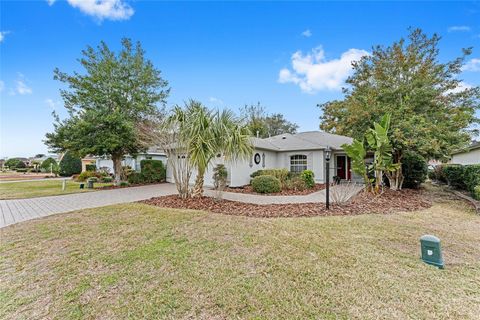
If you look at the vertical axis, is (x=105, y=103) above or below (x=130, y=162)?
above

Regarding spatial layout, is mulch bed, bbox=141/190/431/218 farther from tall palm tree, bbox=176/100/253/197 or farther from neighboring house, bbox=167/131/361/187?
neighboring house, bbox=167/131/361/187

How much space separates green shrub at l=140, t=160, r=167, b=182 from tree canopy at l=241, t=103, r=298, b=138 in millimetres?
15497

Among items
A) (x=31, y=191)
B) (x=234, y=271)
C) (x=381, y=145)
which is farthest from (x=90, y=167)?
(x=381, y=145)

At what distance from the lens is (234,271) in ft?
12.1

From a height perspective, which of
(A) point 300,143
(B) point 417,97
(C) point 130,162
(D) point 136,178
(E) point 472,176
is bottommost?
(D) point 136,178

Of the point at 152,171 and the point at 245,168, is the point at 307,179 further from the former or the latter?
the point at 152,171

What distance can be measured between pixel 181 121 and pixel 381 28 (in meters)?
11.4

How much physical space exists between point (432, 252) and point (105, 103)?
18448 millimetres

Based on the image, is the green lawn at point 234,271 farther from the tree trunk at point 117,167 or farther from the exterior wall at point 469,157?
the exterior wall at point 469,157

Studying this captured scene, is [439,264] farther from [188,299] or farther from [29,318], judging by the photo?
[29,318]

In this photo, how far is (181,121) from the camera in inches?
356

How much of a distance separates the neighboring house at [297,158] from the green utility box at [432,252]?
11176 mm

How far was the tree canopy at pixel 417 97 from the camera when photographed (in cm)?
1033

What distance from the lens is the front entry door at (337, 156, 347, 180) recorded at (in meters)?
17.9
